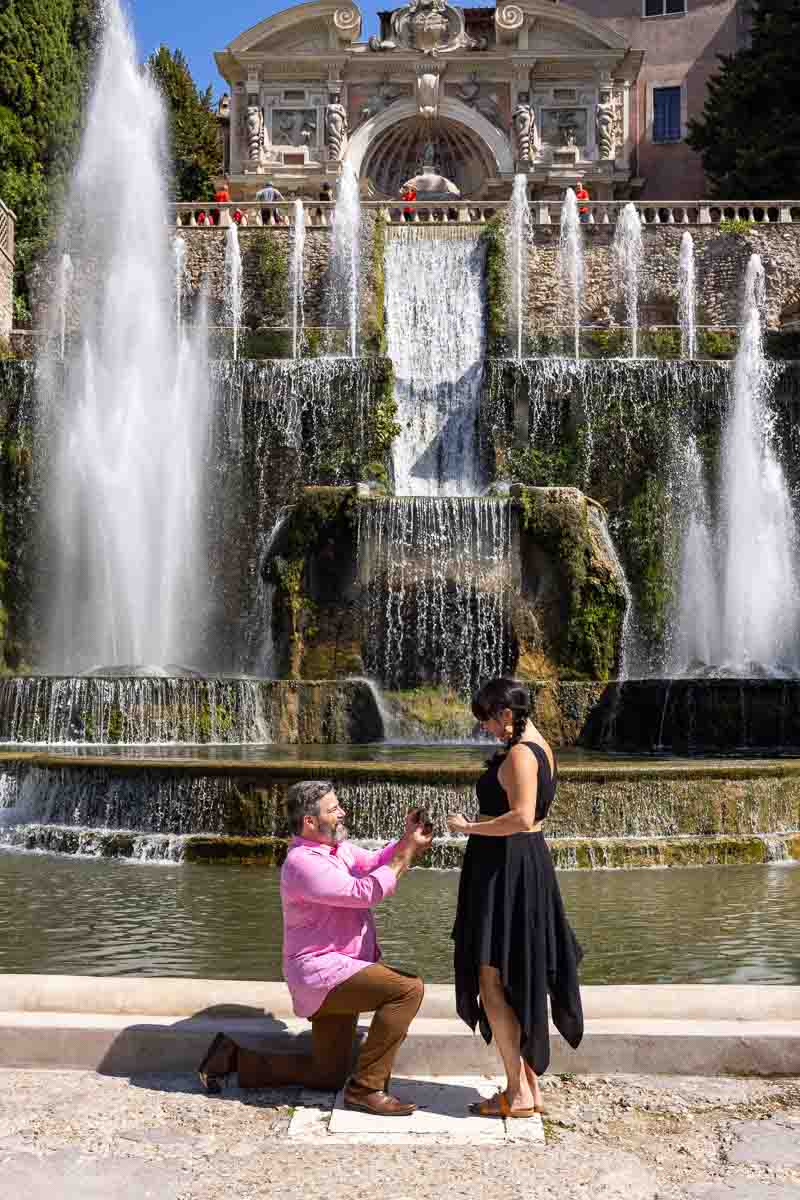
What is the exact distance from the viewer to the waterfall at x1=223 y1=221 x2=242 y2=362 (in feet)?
90.1

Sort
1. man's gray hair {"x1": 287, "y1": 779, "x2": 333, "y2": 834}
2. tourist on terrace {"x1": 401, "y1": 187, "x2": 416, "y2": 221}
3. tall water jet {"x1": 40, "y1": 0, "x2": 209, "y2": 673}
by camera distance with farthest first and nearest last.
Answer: tourist on terrace {"x1": 401, "y1": 187, "x2": 416, "y2": 221} < tall water jet {"x1": 40, "y1": 0, "x2": 209, "y2": 673} < man's gray hair {"x1": 287, "y1": 779, "x2": 333, "y2": 834}

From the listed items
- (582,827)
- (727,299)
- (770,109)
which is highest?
(770,109)

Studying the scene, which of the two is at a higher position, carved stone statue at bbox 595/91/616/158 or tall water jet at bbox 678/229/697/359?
carved stone statue at bbox 595/91/616/158

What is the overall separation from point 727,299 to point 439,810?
64.1 feet

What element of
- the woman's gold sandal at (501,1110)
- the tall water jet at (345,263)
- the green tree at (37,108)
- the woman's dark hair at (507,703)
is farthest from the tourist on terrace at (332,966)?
the green tree at (37,108)

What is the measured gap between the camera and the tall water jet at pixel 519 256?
26.8 meters

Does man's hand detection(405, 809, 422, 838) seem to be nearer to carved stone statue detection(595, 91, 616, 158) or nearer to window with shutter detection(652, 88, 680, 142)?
carved stone statue detection(595, 91, 616, 158)

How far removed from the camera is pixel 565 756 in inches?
538

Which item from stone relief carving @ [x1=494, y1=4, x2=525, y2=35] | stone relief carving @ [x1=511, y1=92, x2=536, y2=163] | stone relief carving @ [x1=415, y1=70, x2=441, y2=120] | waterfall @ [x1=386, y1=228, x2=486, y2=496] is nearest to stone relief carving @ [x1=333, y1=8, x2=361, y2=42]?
stone relief carving @ [x1=415, y1=70, x2=441, y2=120]

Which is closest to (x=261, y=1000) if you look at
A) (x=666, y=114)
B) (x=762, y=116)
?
(x=762, y=116)

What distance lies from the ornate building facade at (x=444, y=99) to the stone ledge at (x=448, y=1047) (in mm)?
36583

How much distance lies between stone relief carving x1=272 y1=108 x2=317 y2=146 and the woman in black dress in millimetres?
38159

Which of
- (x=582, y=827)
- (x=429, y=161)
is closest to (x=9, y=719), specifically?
(x=582, y=827)

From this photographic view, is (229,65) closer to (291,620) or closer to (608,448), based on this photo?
(608,448)
